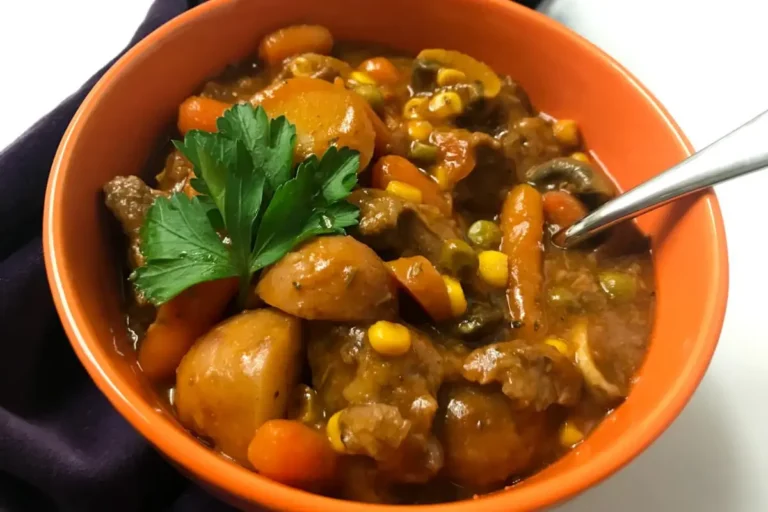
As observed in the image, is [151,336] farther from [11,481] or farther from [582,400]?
[582,400]

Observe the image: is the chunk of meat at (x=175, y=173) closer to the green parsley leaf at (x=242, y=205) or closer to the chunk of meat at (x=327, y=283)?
the green parsley leaf at (x=242, y=205)

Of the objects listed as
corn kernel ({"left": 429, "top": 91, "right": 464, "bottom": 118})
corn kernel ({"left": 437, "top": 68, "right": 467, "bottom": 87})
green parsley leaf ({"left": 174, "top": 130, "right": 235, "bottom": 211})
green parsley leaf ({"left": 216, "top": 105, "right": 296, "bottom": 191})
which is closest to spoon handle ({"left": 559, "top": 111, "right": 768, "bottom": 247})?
corn kernel ({"left": 429, "top": 91, "right": 464, "bottom": 118})

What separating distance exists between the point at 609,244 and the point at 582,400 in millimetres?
496

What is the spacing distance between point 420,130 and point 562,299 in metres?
0.62

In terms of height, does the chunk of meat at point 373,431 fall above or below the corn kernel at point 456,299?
above

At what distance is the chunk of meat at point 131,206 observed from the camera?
5.92 feet

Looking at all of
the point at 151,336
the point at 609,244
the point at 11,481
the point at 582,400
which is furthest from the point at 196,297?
the point at 609,244

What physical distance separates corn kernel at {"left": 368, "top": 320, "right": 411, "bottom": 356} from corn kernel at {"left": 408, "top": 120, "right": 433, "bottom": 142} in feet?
2.42

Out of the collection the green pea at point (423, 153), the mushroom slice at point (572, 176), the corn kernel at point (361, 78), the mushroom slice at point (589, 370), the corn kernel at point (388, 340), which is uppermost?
the corn kernel at point (361, 78)

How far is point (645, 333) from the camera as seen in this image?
1968 mm

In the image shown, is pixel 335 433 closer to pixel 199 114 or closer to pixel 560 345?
pixel 560 345

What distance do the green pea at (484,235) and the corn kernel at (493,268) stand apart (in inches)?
2.5

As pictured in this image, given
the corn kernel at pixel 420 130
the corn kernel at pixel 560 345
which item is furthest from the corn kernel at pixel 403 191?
the corn kernel at pixel 560 345

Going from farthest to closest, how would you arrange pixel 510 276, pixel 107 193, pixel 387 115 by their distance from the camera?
pixel 387 115 < pixel 510 276 < pixel 107 193
